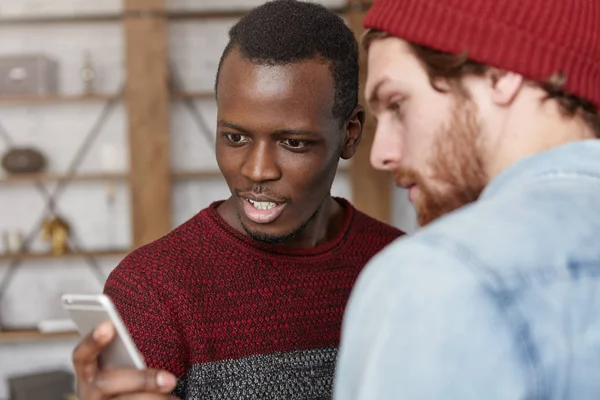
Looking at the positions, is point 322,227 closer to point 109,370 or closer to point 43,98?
point 109,370

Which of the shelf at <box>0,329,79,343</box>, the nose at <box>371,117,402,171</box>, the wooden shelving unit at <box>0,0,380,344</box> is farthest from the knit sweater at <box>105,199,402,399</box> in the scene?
the shelf at <box>0,329,79,343</box>

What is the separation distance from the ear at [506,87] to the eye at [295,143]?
591 millimetres

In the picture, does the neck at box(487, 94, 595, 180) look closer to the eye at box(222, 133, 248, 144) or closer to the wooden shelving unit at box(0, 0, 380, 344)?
the eye at box(222, 133, 248, 144)

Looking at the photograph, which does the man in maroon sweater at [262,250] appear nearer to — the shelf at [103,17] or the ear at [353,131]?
the ear at [353,131]

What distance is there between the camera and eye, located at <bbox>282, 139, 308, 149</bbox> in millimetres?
1373

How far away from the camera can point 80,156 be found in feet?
15.5

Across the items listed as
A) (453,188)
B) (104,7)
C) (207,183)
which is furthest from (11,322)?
(453,188)

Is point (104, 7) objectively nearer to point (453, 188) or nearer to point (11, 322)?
point (11, 322)

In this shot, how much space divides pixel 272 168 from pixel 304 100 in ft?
0.46

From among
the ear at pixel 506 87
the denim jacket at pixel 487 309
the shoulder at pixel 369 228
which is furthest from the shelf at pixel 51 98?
the denim jacket at pixel 487 309

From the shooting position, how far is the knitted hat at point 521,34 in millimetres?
819

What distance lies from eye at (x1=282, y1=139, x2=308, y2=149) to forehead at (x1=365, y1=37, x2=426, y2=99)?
470 mm

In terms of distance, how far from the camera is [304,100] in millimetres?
1375

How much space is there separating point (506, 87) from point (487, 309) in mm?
304
